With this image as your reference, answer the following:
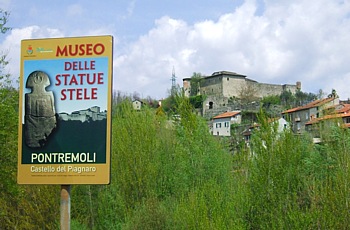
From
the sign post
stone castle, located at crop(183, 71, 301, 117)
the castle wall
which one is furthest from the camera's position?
the castle wall

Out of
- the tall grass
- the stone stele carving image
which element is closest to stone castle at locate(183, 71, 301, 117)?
the tall grass

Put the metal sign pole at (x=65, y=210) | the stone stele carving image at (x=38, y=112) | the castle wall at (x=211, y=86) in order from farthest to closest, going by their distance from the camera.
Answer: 1. the castle wall at (x=211, y=86)
2. the stone stele carving image at (x=38, y=112)
3. the metal sign pole at (x=65, y=210)

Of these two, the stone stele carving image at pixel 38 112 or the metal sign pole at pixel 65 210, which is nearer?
the metal sign pole at pixel 65 210

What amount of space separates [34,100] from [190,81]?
10180 centimetres

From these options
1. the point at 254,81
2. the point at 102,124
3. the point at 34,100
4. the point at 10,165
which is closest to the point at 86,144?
the point at 102,124

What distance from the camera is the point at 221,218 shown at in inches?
687

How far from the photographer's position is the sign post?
10.1 metres

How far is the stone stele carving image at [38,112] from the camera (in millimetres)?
10516

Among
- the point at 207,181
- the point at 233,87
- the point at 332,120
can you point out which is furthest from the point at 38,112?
the point at 233,87

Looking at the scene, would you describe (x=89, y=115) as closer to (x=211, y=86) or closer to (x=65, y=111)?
(x=65, y=111)

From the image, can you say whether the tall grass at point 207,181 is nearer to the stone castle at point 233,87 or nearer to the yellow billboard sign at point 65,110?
the yellow billboard sign at point 65,110

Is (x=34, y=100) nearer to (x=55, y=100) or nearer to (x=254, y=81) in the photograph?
(x=55, y=100)

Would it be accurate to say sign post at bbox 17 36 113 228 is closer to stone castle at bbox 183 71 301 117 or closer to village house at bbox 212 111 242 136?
village house at bbox 212 111 242 136

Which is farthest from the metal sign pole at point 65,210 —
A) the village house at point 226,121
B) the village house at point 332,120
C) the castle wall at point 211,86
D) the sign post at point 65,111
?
the castle wall at point 211,86
